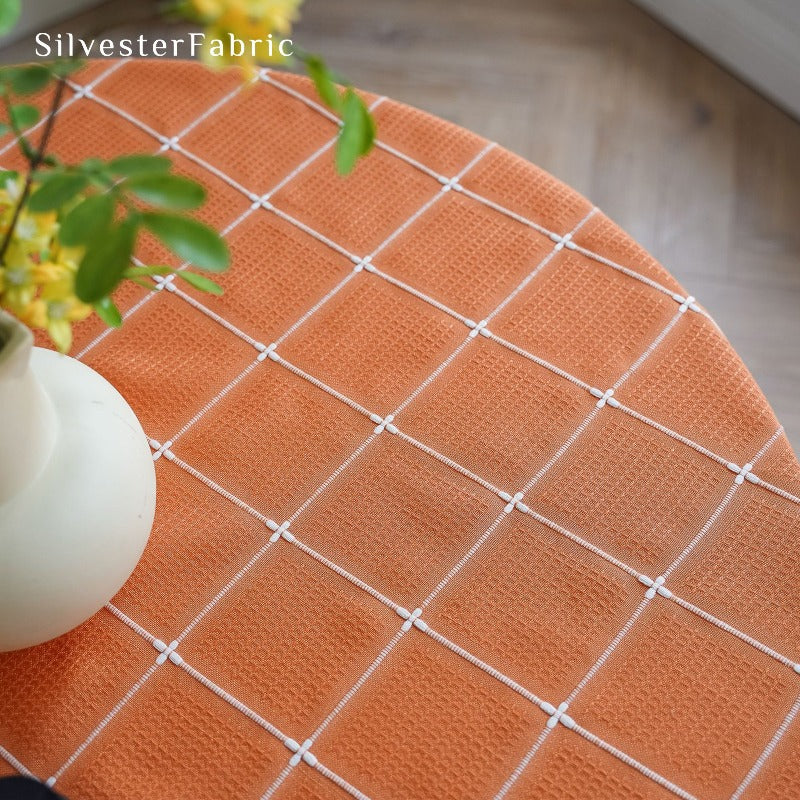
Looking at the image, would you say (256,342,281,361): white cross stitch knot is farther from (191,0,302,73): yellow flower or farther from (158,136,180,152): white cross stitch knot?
(191,0,302,73): yellow flower

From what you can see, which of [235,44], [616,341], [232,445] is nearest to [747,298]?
[616,341]

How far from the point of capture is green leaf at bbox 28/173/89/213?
0.50 meters

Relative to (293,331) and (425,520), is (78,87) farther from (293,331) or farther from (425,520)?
(425,520)

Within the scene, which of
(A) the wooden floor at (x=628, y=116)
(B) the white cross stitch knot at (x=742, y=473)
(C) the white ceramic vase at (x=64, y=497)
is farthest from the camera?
(A) the wooden floor at (x=628, y=116)

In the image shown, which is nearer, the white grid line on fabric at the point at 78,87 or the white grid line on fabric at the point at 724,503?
the white grid line on fabric at the point at 724,503

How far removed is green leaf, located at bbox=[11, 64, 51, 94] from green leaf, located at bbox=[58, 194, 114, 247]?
0.44 ft

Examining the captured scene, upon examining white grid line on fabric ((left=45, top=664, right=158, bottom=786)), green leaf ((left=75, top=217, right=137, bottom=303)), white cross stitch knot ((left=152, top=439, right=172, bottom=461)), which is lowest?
white grid line on fabric ((left=45, top=664, right=158, bottom=786))

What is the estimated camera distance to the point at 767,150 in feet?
6.36

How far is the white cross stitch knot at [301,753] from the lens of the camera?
0.79m

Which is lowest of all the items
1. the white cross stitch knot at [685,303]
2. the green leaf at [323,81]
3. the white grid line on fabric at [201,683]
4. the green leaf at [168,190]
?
the white grid line on fabric at [201,683]

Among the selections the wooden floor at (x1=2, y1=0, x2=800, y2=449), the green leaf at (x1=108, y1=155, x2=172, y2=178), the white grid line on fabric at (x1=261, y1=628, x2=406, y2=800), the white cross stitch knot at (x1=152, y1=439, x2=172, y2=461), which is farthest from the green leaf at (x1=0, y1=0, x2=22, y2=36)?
the wooden floor at (x1=2, y1=0, x2=800, y2=449)

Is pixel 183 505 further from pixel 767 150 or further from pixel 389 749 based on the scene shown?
pixel 767 150

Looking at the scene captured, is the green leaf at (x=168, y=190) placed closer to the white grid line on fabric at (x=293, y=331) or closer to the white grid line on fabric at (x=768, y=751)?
the white grid line on fabric at (x=293, y=331)

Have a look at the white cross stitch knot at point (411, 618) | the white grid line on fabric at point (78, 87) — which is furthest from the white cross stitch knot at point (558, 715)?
the white grid line on fabric at point (78, 87)
